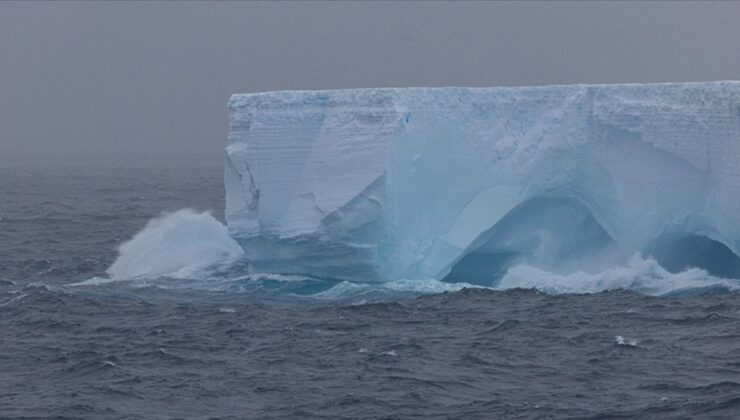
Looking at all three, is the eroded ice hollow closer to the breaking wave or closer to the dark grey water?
the breaking wave

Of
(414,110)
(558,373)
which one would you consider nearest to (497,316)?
(558,373)

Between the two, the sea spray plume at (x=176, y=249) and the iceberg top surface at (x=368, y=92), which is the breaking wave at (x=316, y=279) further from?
the iceberg top surface at (x=368, y=92)

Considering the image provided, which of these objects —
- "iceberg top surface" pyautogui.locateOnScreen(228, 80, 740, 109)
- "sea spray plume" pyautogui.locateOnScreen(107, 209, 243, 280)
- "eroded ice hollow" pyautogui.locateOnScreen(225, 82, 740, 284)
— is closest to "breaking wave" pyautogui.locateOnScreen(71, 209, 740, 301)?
"sea spray plume" pyautogui.locateOnScreen(107, 209, 243, 280)

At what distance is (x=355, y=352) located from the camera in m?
13.3

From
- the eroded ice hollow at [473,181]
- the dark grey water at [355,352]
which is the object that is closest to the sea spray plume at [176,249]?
the dark grey water at [355,352]

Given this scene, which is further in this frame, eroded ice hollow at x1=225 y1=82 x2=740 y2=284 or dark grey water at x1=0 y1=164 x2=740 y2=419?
eroded ice hollow at x1=225 y1=82 x2=740 y2=284

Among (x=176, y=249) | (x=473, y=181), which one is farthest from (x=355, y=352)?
(x=176, y=249)

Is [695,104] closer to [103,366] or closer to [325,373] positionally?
[325,373]

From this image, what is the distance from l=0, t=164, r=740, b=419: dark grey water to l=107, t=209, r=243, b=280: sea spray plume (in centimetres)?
127

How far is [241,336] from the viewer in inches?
558

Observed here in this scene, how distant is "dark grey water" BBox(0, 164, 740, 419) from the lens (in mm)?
10984

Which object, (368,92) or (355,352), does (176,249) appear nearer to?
(368,92)

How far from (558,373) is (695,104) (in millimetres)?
6540

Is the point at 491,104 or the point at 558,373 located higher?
the point at 491,104
